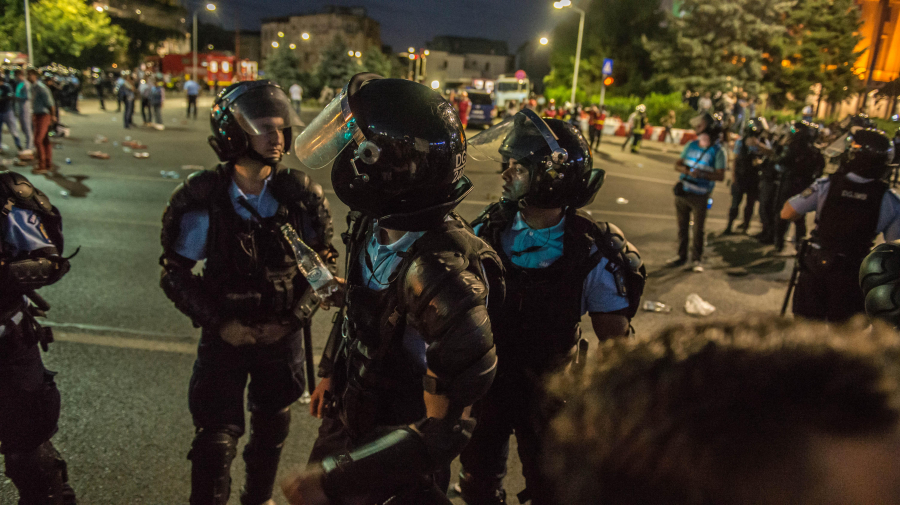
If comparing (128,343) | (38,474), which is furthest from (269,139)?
(128,343)

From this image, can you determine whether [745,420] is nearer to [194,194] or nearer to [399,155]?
[399,155]

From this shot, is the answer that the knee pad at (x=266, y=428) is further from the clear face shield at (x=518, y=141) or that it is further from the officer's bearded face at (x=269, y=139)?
the clear face shield at (x=518, y=141)

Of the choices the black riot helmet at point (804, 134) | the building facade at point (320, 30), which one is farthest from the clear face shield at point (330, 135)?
the building facade at point (320, 30)

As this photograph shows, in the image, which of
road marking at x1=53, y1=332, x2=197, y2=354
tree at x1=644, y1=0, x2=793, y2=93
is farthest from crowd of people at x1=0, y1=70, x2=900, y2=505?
tree at x1=644, y1=0, x2=793, y2=93

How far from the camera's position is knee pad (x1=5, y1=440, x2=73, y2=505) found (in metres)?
2.41

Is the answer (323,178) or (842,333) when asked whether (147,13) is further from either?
(842,333)

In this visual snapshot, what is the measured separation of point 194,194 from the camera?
104 inches

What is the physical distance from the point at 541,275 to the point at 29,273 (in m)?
2.14

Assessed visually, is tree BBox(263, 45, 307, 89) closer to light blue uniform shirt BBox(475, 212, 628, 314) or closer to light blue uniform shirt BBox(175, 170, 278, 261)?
light blue uniform shirt BBox(175, 170, 278, 261)

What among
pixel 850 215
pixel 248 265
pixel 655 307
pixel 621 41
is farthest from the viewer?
pixel 621 41

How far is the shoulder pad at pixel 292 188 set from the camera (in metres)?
2.85

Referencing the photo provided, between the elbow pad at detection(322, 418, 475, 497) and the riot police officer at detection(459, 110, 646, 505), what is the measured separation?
36.8 inches

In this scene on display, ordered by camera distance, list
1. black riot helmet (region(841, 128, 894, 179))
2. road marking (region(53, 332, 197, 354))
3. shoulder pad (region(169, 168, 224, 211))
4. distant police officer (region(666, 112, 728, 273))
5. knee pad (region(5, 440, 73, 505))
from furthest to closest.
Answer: distant police officer (region(666, 112, 728, 273)) → road marking (region(53, 332, 197, 354)) → black riot helmet (region(841, 128, 894, 179)) → shoulder pad (region(169, 168, 224, 211)) → knee pad (region(5, 440, 73, 505))

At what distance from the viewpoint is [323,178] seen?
12.5 metres
